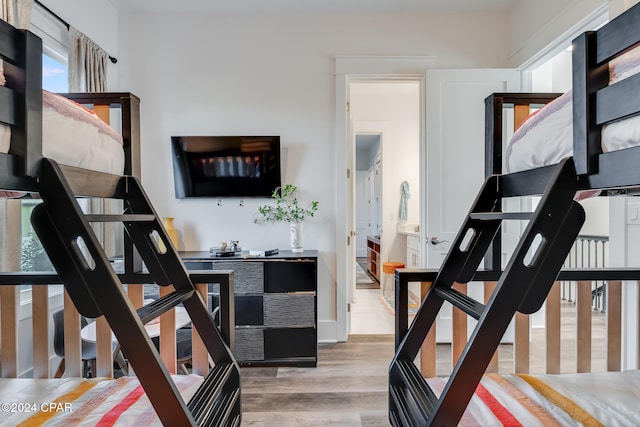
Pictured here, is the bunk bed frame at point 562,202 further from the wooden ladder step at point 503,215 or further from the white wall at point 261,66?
the white wall at point 261,66

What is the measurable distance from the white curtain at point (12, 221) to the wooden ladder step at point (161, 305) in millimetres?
1541

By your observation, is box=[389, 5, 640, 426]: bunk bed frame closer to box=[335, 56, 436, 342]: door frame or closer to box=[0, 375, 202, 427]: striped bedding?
box=[0, 375, 202, 427]: striped bedding

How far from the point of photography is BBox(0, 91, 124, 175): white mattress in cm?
91

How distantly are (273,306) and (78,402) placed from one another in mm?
1685

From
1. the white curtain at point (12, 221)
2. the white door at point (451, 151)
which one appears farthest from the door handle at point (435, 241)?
the white curtain at point (12, 221)

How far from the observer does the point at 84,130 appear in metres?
1.03

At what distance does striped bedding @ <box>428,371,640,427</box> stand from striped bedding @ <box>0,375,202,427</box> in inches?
38.0

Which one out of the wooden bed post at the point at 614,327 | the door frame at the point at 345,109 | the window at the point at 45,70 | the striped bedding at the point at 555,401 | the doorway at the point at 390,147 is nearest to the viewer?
the striped bedding at the point at 555,401

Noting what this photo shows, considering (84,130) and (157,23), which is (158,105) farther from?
(84,130)

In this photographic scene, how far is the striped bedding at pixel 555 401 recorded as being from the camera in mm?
1065

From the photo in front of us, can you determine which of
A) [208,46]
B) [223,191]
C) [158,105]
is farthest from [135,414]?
[208,46]

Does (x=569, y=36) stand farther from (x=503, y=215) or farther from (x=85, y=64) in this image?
(x=85, y=64)

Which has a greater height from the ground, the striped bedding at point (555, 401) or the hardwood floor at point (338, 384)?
the striped bedding at point (555, 401)

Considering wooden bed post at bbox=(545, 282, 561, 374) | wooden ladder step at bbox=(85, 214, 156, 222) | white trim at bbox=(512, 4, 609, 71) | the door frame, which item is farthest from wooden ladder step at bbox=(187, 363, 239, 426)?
white trim at bbox=(512, 4, 609, 71)
